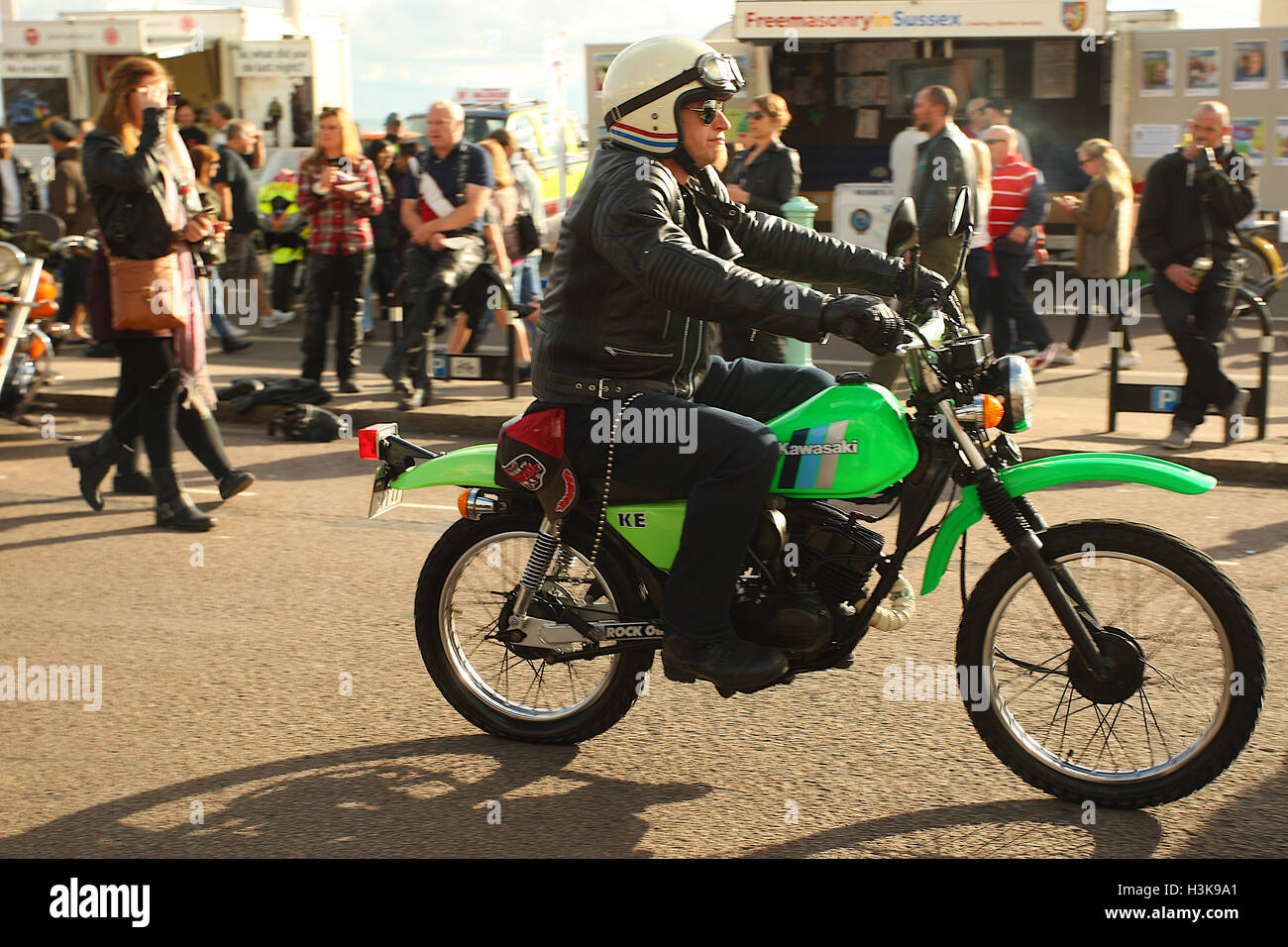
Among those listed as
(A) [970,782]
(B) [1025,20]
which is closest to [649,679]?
(A) [970,782]

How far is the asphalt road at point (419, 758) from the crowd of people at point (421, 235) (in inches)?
53.7

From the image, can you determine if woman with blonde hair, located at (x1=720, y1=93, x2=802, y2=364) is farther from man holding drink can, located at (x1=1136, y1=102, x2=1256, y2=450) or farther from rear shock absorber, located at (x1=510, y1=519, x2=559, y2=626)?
rear shock absorber, located at (x1=510, y1=519, x2=559, y2=626)

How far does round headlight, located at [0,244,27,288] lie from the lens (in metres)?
8.93

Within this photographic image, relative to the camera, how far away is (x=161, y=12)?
2170cm

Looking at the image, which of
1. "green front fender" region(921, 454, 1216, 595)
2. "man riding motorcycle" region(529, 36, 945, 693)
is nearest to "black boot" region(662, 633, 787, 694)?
"man riding motorcycle" region(529, 36, 945, 693)

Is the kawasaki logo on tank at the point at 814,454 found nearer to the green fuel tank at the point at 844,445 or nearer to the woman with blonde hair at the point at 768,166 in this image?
the green fuel tank at the point at 844,445

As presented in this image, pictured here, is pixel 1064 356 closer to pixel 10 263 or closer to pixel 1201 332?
pixel 1201 332

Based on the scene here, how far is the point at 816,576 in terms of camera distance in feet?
12.7

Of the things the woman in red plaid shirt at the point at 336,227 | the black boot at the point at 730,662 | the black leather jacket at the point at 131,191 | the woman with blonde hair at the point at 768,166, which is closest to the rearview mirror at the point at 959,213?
the black boot at the point at 730,662

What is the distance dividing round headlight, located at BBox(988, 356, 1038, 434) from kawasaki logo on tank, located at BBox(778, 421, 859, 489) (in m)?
0.38

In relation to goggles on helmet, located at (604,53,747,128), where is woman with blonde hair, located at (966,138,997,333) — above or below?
below

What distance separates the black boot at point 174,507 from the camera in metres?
7.04
